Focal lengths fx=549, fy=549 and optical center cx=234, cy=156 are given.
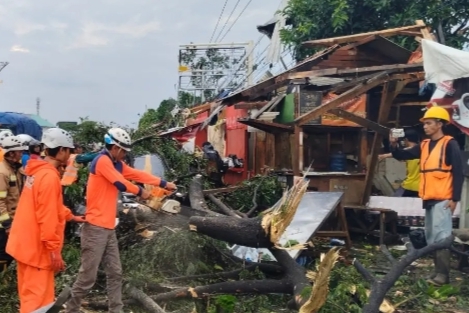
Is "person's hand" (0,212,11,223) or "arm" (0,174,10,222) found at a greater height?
"arm" (0,174,10,222)

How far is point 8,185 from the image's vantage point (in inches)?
202

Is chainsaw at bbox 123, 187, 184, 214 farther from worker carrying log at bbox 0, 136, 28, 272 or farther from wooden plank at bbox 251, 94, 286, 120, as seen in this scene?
wooden plank at bbox 251, 94, 286, 120

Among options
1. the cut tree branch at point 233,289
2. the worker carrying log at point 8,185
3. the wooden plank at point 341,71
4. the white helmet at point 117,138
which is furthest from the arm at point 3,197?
the wooden plank at point 341,71

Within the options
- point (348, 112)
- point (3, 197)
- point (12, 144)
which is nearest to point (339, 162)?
point (348, 112)

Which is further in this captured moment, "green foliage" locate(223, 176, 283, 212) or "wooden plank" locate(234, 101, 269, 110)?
"wooden plank" locate(234, 101, 269, 110)

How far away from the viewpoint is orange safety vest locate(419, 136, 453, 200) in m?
5.83

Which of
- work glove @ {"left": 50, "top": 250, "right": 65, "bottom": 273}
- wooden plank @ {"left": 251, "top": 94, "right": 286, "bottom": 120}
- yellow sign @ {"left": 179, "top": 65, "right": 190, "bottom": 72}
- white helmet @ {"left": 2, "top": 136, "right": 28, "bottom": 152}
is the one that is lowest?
work glove @ {"left": 50, "top": 250, "right": 65, "bottom": 273}

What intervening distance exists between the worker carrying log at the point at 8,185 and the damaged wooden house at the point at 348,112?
380 cm

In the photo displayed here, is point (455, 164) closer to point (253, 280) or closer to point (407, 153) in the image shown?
point (407, 153)

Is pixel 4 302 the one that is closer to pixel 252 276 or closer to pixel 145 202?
pixel 145 202

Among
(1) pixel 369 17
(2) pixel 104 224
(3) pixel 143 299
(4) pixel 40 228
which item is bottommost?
(3) pixel 143 299

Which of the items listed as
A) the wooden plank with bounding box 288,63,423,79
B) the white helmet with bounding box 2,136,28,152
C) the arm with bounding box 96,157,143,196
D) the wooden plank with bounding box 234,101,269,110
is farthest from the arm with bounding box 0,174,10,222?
the wooden plank with bounding box 234,101,269,110

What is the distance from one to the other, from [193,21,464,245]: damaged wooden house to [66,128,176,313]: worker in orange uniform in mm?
3405

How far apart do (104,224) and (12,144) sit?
131 centimetres
